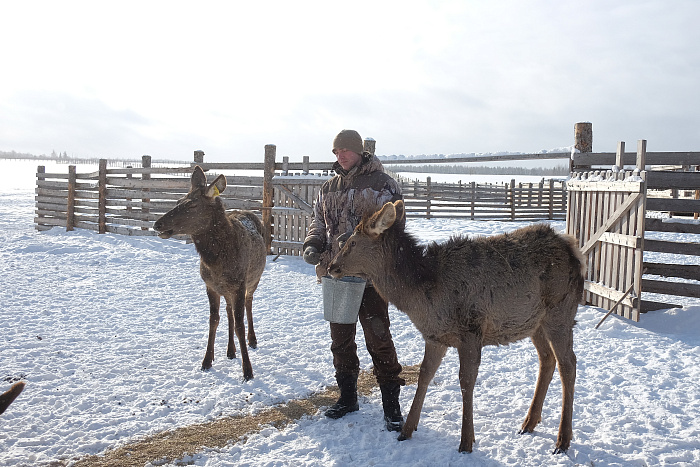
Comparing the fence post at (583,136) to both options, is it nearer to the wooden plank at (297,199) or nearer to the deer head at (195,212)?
the wooden plank at (297,199)

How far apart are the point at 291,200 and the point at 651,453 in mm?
10037

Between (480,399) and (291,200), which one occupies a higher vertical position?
(291,200)

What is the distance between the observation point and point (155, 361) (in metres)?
5.74

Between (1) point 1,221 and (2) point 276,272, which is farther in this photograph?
(1) point 1,221

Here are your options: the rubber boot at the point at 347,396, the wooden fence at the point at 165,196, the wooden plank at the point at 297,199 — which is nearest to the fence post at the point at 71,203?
the wooden fence at the point at 165,196

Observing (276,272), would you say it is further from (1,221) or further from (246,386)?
(1,221)

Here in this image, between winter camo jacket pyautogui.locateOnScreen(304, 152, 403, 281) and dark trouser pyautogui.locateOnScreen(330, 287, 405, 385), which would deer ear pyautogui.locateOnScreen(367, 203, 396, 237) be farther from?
dark trouser pyautogui.locateOnScreen(330, 287, 405, 385)

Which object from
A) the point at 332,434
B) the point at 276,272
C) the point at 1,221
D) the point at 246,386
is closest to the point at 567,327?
the point at 332,434

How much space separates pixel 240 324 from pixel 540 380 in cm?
321

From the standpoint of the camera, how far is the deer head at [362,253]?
413 cm

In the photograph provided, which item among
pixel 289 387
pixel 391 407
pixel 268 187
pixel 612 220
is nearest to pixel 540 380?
pixel 391 407

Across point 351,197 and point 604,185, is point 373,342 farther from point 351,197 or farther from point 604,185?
point 604,185

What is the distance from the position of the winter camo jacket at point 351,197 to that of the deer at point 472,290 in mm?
339

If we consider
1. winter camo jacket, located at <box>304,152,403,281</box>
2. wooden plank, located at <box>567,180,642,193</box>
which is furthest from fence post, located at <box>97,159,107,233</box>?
wooden plank, located at <box>567,180,642,193</box>
